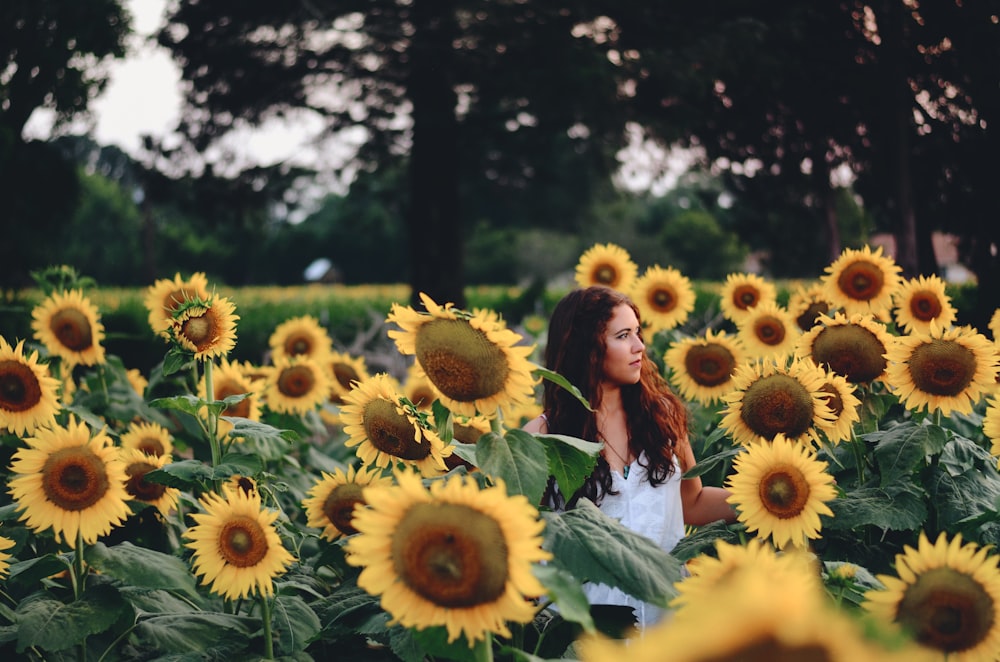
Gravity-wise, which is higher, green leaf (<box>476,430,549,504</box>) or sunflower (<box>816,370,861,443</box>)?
green leaf (<box>476,430,549,504</box>)

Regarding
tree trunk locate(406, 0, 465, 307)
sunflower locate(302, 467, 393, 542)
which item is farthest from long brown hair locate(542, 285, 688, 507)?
tree trunk locate(406, 0, 465, 307)

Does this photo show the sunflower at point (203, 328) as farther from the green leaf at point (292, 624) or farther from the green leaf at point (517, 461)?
the green leaf at point (517, 461)

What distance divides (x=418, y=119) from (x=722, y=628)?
39.0 feet

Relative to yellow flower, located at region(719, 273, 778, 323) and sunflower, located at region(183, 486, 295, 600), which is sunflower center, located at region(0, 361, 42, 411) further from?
yellow flower, located at region(719, 273, 778, 323)

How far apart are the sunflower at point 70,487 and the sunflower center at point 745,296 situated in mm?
2796

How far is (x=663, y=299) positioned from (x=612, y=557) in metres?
2.76

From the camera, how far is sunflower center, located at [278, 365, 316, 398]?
3.86 metres

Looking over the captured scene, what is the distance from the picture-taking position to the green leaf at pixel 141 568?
2113 mm

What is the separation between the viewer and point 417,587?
4.43 ft

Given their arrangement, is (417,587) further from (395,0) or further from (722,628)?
(395,0)

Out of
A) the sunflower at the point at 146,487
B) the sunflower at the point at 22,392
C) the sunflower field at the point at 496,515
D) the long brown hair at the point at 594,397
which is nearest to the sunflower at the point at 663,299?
the sunflower field at the point at 496,515

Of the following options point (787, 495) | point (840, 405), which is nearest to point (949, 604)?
point (787, 495)

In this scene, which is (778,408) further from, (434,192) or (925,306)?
(434,192)

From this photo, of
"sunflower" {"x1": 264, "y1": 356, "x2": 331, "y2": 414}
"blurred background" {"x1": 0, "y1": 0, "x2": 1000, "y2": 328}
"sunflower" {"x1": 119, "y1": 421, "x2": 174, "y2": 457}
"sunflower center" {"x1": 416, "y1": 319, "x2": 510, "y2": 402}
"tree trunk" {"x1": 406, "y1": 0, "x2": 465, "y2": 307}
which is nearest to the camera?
"sunflower center" {"x1": 416, "y1": 319, "x2": 510, "y2": 402}
